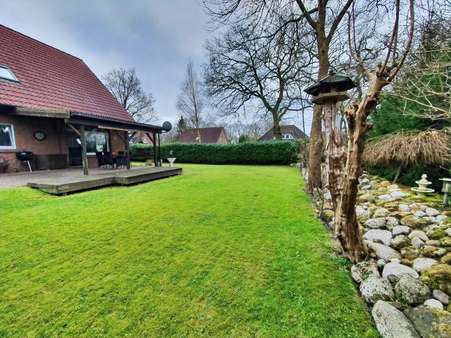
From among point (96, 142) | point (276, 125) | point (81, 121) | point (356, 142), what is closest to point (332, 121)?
point (356, 142)

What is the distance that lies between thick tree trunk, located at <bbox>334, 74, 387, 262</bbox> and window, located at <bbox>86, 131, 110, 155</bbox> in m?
11.2

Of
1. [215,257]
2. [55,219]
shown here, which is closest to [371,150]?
[215,257]

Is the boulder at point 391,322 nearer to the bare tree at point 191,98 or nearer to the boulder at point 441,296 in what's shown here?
the boulder at point 441,296

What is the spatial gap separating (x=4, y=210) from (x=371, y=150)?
29.1ft

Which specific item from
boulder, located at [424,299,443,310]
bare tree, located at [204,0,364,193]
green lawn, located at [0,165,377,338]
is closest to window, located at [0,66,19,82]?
green lawn, located at [0,165,377,338]

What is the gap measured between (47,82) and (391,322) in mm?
13409

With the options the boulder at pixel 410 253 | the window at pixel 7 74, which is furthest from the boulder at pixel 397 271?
the window at pixel 7 74

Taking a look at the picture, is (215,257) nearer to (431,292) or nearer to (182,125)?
(431,292)

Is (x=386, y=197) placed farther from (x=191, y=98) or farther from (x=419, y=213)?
A: (x=191, y=98)

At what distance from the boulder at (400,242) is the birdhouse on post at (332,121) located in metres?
0.99

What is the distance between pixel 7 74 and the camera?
Answer: 28.2 feet

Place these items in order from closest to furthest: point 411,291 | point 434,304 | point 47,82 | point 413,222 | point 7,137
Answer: point 434,304 < point 411,291 < point 413,222 < point 7,137 < point 47,82

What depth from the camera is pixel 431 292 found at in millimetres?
2033

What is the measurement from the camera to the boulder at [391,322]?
159cm
